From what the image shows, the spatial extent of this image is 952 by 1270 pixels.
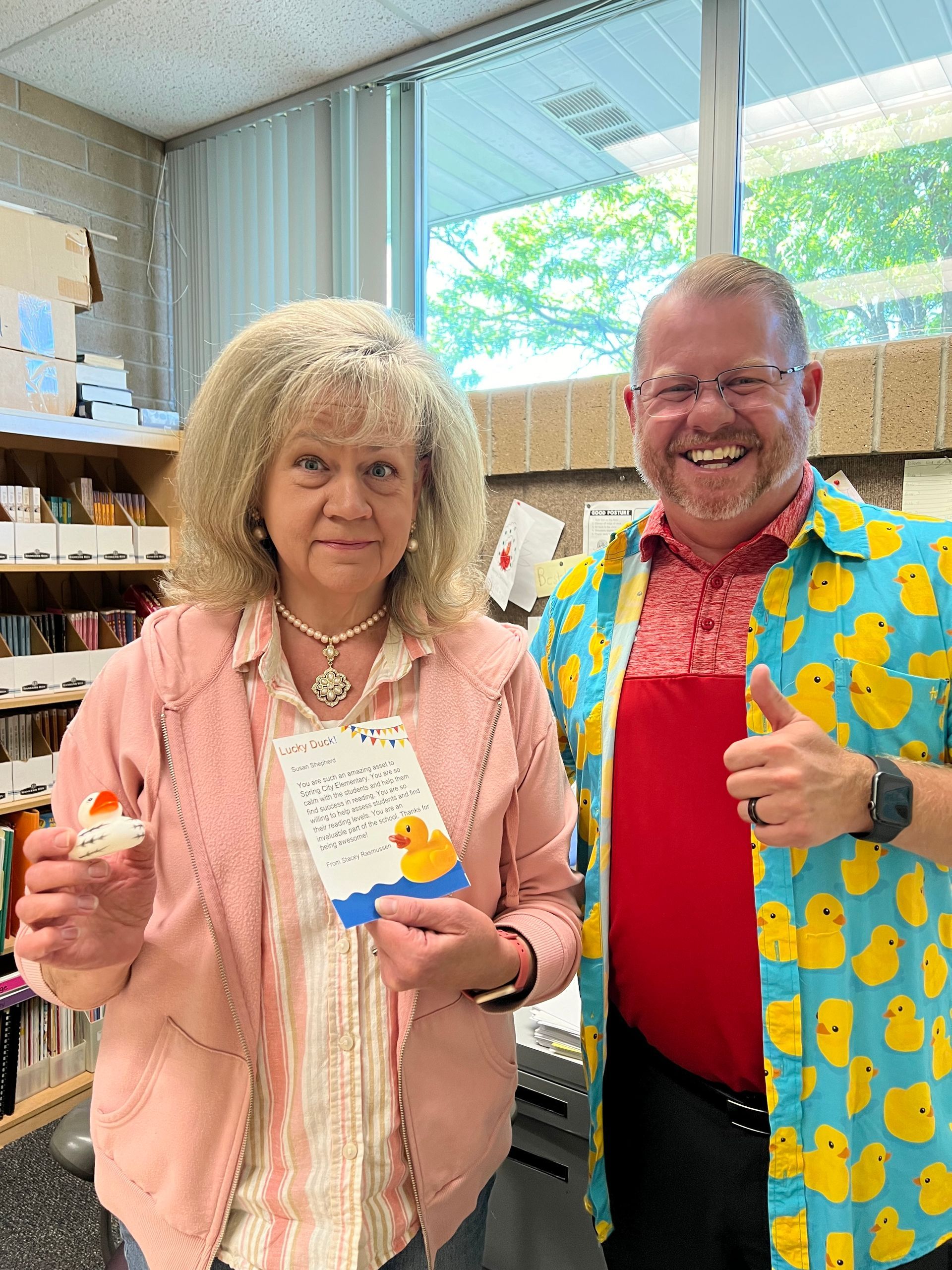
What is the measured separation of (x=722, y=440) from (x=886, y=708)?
0.40 m

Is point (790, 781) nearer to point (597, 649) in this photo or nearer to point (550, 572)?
point (597, 649)

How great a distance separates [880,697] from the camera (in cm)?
104

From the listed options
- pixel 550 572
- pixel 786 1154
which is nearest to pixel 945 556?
A: pixel 786 1154

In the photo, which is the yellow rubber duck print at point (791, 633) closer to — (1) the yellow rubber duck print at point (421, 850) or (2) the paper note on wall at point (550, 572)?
(1) the yellow rubber duck print at point (421, 850)

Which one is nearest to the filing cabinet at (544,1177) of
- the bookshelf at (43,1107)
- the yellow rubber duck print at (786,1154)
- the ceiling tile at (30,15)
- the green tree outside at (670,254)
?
the yellow rubber duck print at (786,1154)

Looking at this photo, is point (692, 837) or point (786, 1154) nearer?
point (786, 1154)

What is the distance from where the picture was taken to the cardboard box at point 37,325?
2271 mm

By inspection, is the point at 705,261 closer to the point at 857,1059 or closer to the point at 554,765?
the point at 554,765

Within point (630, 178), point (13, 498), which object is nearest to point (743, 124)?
point (630, 178)

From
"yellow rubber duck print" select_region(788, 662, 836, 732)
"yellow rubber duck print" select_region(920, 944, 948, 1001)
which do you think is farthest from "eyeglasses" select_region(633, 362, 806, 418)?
"yellow rubber duck print" select_region(920, 944, 948, 1001)

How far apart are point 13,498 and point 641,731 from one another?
1.95 meters

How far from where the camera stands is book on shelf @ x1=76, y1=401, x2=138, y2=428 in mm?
2494

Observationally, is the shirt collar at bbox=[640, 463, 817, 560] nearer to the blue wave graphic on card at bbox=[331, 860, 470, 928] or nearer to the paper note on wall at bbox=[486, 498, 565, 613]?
the blue wave graphic on card at bbox=[331, 860, 470, 928]

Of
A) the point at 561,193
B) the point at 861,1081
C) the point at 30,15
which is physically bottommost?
the point at 861,1081
